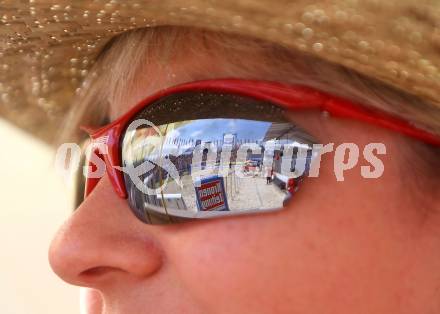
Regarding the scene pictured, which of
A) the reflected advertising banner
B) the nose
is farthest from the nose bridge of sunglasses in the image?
the reflected advertising banner

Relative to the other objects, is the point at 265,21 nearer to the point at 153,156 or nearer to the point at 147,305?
the point at 153,156

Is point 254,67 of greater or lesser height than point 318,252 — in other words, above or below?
above

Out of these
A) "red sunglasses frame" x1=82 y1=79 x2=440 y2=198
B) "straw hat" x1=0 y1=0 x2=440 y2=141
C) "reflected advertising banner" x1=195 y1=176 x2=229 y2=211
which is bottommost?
"reflected advertising banner" x1=195 y1=176 x2=229 y2=211

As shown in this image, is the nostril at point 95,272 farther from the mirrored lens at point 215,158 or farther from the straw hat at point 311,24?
the straw hat at point 311,24

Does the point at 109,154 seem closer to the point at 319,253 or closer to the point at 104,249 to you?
the point at 104,249

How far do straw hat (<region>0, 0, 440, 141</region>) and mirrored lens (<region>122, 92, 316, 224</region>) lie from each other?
11 centimetres

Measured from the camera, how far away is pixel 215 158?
3.05 ft

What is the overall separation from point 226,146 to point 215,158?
23 mm

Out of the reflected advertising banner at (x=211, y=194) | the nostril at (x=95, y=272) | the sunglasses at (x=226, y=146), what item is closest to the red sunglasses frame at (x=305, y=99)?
the sunglasses at (x=226, y=146)

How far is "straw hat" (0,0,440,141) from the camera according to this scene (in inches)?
31.2

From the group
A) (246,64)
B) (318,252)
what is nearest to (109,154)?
(246,64)

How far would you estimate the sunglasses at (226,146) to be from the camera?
35.4 inches

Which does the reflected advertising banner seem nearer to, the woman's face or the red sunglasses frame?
the woman's face

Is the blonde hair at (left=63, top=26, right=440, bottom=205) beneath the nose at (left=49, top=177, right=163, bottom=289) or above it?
above
